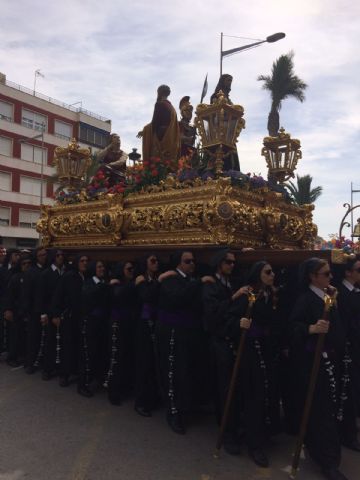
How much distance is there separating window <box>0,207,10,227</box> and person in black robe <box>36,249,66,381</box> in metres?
22.2

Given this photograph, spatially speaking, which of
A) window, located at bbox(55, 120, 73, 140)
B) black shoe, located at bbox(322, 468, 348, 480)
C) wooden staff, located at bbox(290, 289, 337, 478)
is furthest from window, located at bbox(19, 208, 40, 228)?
black shoe, located at bbox(322, 468, 348, 480)

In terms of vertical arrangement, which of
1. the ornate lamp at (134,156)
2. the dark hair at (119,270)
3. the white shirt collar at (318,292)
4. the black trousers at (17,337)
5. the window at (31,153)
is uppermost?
the window at (31,153)

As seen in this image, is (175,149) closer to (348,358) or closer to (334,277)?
(334,277)

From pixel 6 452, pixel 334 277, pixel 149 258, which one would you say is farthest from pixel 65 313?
pixel 334 277

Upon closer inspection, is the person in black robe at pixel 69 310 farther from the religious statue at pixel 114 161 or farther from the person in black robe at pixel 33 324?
the religious statue at pixel 114 161

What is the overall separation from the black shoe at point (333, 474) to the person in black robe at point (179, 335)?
4.67 feet

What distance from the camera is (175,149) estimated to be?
6.11m

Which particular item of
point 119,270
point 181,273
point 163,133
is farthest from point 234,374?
point 163,133

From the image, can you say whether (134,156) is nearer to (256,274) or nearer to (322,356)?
(256,274)

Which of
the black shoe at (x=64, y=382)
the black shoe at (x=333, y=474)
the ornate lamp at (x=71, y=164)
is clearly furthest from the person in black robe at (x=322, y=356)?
the ornate lamp at (x=71, y=164)

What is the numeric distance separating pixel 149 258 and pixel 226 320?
1.34 metres

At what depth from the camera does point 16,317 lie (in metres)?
7.05

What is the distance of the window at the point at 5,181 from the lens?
26620mm

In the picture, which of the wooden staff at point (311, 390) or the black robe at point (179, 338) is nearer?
the wooden staff at point (311, 390)
